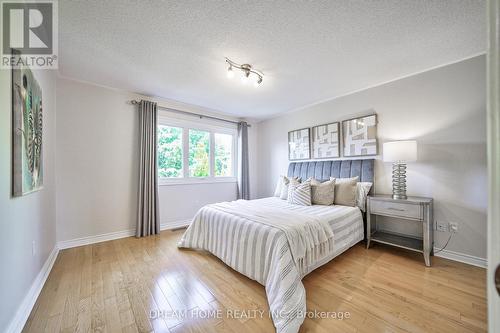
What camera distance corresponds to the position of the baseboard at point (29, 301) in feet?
4.13

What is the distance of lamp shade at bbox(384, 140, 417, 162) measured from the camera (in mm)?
2191

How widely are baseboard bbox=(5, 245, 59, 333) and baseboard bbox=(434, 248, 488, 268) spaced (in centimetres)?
393

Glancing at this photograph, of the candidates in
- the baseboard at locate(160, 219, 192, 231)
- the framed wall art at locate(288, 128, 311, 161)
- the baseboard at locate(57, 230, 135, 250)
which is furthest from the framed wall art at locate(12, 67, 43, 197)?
the framed wall art at locate(288, 128, 311, 161)

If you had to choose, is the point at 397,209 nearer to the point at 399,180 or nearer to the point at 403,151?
the point at 399,180

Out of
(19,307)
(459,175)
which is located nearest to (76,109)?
(19,307)

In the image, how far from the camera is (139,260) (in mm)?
2244

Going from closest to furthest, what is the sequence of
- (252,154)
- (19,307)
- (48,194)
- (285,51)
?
1. (19,307)
2. (285,51)
3. (48,194)
4. (252,154)

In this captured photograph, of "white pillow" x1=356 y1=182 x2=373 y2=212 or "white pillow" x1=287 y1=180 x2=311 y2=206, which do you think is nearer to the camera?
"white pillow" x1=356 y1=182 x2=373 y2=212

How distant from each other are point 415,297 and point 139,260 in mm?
2758

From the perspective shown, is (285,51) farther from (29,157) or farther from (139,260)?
(139,260)

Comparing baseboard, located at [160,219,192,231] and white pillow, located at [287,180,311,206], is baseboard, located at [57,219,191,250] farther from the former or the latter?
white pillow, located at [287,180,311,206]

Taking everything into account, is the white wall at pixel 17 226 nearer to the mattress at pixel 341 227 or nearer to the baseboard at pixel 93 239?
the baseboard at pixel 93 239

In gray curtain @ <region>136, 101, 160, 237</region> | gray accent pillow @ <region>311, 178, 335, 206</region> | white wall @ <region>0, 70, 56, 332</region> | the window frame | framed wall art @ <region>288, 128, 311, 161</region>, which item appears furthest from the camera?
framed wall art @ <region>288, 128, 311, 161</region>

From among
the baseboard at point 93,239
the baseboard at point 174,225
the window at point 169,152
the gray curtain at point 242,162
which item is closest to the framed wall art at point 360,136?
the gray curtain at point 242,162
